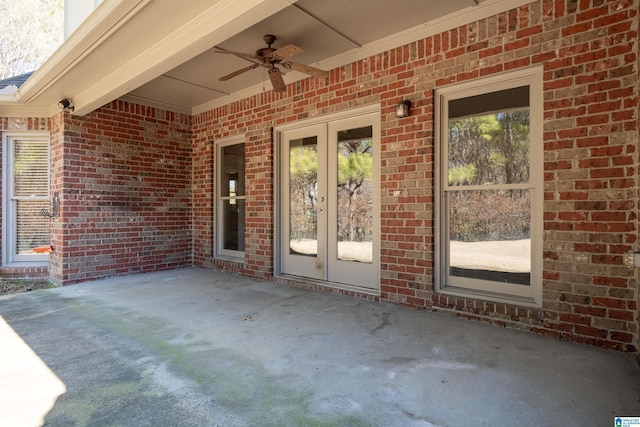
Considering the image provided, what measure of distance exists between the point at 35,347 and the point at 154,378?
126 centimetres

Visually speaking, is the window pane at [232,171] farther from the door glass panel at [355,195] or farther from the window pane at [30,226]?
the window pane at [30,226]

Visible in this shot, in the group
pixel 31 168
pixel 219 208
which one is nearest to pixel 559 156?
pixel 219 208

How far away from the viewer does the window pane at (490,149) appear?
3090 mm

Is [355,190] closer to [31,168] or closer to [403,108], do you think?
[403,108]

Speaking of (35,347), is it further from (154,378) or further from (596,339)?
(596,339)

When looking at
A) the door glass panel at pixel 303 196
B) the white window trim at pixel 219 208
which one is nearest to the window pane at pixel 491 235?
the door glass panel at pixel 303 196

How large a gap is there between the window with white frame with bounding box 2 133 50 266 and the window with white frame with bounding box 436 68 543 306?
19.2ft

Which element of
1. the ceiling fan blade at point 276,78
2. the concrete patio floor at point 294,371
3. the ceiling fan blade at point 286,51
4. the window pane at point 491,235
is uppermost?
the ceiling fan blade at point 286,51

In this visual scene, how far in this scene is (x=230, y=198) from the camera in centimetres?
581

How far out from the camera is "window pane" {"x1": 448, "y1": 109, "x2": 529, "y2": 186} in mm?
3090

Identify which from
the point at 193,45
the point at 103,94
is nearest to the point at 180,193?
the point at 103,94

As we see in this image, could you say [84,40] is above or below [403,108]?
above

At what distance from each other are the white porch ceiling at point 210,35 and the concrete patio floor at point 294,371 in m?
2.50

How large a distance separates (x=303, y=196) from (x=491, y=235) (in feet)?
7.95
